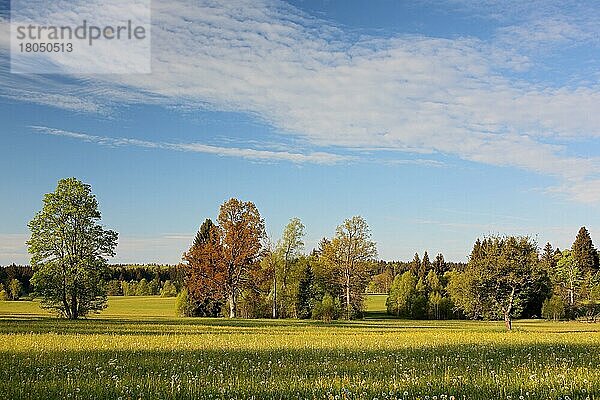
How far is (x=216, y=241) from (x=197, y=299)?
14.6 m

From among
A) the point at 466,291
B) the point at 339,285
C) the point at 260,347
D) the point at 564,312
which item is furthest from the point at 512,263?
the point at 564,312

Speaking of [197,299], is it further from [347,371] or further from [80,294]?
[347,371]

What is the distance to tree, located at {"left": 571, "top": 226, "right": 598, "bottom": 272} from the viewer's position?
399ft

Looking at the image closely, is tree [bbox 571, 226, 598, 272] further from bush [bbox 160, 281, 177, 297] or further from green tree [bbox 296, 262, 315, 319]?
bush [bbox 160, 281, 177, 297]

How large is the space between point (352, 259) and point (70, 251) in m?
36.5

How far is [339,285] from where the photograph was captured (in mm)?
81562

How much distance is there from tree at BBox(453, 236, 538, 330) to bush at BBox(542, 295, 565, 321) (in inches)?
1575

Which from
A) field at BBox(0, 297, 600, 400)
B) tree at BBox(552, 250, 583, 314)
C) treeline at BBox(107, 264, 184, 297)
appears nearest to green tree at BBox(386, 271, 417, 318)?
tree at BBox(552, 250, 583, 314)

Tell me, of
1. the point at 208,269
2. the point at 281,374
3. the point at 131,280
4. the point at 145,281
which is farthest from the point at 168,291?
the point at 281,374

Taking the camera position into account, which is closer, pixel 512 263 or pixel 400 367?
pixel 400 367

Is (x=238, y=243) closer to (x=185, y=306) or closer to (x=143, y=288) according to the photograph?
(x=185, y=306)

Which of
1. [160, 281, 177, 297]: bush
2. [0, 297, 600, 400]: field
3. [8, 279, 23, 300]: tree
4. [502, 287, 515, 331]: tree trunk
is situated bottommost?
[160, 281, 177, 297]: bush

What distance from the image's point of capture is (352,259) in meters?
79.3

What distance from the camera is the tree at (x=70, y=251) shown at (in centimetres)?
5672
